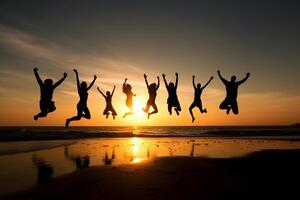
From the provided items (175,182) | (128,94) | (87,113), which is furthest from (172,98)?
(175,182)

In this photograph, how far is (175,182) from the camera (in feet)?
33.9

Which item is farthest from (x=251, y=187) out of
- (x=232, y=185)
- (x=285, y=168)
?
(x=285, y=168)

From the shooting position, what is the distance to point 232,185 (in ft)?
33.3

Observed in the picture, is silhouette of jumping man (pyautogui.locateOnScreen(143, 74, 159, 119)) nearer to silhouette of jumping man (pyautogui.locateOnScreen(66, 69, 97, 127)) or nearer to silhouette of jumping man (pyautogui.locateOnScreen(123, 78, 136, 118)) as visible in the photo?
silhouette of jumping man (pyautogui.locateOnScreen(123, 78, 136, 118))

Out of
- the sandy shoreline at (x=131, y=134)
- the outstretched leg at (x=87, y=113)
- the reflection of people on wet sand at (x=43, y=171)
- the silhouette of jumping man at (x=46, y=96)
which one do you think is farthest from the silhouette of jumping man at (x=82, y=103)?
the sandy shoreline at (x=131, y=134)

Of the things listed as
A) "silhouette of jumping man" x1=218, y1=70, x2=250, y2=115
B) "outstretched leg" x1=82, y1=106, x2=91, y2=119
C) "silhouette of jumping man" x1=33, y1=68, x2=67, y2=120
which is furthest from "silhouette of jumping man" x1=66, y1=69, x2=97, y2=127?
"silhouette of jumping man" x1=218, y1=70, x2=250, y2=115

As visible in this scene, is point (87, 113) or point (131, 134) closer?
point (87, 113)

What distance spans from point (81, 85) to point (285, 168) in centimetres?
1119

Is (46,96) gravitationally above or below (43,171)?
above

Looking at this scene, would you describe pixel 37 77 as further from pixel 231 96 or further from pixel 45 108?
pixel 231 96

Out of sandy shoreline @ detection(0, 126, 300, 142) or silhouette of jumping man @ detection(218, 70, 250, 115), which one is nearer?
silhouette of jumping man @ detection(218, 70, 250, 115)

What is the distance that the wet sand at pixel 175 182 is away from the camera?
8.84m

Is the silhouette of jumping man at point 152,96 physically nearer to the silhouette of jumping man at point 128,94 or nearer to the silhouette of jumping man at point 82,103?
the silhouette of jumping man at point 128,94

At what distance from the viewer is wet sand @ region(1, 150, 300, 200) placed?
29.0ft
